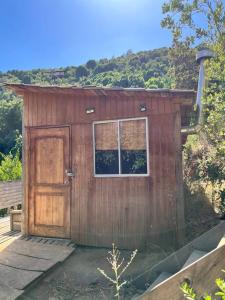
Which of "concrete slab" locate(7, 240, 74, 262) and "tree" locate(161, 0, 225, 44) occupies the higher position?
"tree" locate(161, 0, 225, 44)

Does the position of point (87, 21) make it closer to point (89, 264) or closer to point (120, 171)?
point (120, 171)

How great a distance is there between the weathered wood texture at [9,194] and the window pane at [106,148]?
150 inches

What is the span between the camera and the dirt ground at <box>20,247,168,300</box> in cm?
385

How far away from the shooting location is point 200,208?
6.47m

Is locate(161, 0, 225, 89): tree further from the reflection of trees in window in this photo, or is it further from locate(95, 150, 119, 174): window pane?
locate(95, 150, 119, 174): window pane

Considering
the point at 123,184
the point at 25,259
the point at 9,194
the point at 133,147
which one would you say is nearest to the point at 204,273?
the point at 123,184

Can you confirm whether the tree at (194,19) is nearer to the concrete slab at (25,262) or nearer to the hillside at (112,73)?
the concrete slab at (25,262)

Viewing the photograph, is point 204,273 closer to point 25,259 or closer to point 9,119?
point 25,259

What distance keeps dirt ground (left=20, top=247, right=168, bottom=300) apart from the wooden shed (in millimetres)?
315

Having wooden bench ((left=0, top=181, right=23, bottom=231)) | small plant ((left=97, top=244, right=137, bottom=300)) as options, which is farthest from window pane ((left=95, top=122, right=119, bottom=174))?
wooden bench ((left=0, top=181, right=23, bottom=231))

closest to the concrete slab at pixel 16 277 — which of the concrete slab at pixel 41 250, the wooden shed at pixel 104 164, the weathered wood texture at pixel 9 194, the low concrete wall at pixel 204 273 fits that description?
the concrete slab at pixel 41 250

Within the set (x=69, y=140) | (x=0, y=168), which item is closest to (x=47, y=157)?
(x=69, y=140)

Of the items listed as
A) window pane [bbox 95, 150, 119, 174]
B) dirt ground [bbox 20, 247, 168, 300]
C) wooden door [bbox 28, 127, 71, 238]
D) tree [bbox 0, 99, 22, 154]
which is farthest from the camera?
tree [bbox 0, 99, 22, 154]

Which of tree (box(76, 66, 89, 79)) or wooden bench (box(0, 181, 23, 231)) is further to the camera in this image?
tree (box(76, 66, 89, 79))
